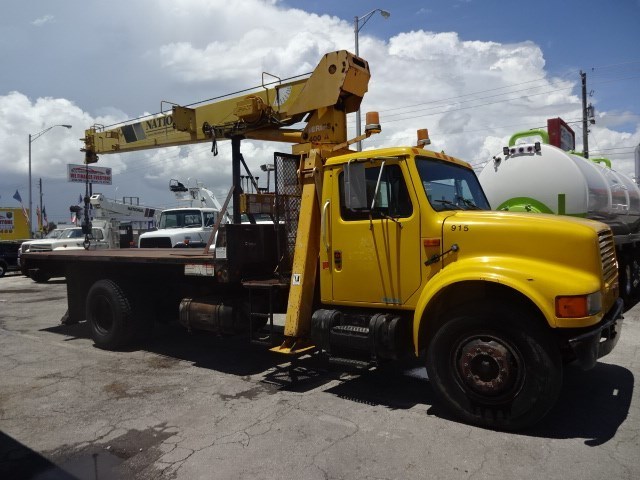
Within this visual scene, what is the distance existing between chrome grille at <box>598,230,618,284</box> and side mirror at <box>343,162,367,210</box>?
6.72 feet

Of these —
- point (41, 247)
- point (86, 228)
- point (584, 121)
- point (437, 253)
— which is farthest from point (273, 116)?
point (584, 121)

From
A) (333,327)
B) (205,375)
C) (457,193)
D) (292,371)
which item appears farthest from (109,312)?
(457,193)

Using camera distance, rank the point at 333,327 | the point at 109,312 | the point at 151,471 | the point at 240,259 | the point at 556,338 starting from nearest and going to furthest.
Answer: the point at 151,471 → the point at 556,338 → the point at 333,327 → the point at 240,259 → the point at 109,312

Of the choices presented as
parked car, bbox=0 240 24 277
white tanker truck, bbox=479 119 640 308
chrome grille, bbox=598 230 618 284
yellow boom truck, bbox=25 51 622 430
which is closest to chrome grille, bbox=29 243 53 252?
parked car, bbox=0 240 24 277

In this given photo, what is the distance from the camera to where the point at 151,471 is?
372cm

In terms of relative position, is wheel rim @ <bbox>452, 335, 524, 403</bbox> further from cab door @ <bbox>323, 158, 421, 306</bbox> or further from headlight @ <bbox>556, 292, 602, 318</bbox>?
cab door @ <bbox>323, 158, 421, 306</bbox>

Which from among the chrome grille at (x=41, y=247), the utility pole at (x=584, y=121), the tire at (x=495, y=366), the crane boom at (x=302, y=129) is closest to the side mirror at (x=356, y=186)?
the crane boom at (x=302, y=129)

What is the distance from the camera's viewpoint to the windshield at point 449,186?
492 cm

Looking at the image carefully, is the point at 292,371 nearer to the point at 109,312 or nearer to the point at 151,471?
the point at 151,471

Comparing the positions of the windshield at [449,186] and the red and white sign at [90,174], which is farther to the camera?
the red and white sign at [90,174]

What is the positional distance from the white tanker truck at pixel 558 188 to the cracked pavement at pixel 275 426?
199cm

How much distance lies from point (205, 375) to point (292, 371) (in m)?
1.06

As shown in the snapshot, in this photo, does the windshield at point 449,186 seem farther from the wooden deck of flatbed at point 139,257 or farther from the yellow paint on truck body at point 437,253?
the wooden deck of flatbed at point 139,257

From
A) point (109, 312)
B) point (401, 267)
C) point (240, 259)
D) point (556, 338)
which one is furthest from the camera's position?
point (109, 312)
